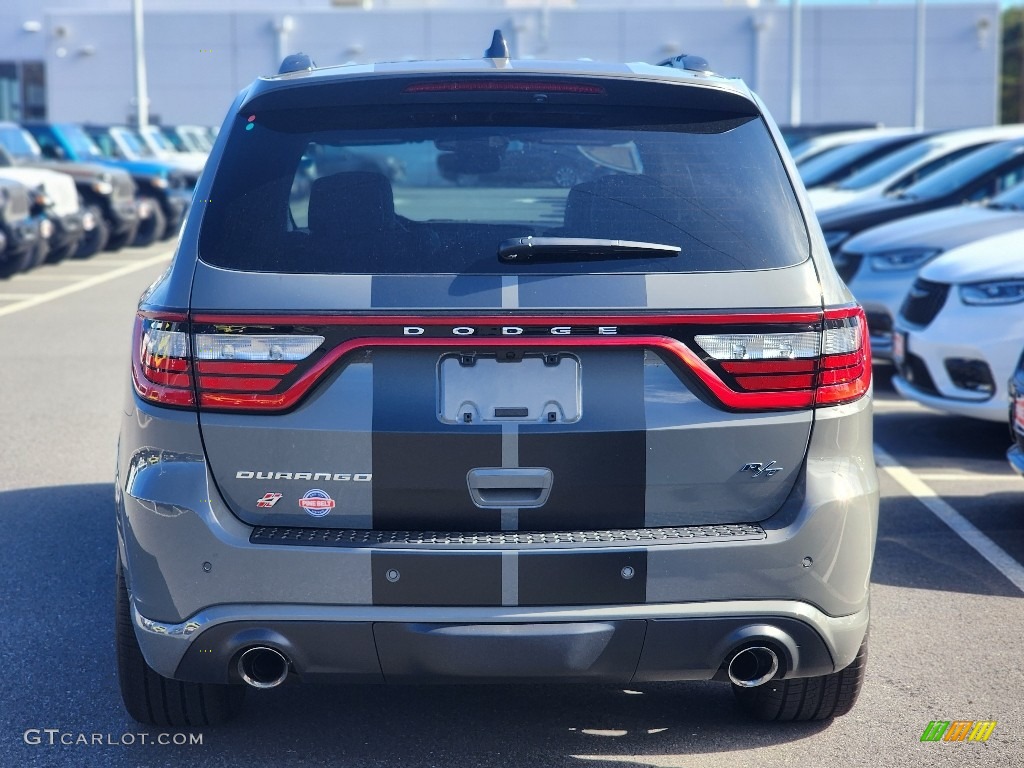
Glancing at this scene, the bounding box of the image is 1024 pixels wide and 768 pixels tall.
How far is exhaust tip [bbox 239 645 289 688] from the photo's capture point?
3389 millimetres

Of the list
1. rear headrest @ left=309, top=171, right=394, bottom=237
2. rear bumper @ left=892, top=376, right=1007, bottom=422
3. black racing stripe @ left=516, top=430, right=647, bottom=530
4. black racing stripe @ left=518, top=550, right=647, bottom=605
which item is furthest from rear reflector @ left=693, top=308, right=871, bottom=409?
rear bumper @ left=892, top=376, right=1007, bottom=422

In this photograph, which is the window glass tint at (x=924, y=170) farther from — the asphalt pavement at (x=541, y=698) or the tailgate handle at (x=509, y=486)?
the tailgate handle at (x=509, y=486)

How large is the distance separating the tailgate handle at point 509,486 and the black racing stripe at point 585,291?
Result: 1.23ft

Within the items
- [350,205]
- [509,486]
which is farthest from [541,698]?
[350,205]

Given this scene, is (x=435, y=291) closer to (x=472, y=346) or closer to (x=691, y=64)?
(x=472, y=346)

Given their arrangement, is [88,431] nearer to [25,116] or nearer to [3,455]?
[3,455]

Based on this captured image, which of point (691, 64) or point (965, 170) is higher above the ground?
point (691, 64)

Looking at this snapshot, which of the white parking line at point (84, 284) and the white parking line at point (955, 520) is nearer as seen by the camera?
the white parking line at point (955, 520)

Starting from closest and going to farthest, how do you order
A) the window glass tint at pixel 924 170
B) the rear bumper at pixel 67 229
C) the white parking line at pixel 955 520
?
the white parking line at pixel 955 520 → the window glass tint at pixel 924 170 → the rear bumper at pixel 67 229

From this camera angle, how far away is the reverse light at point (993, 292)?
7.61 meters

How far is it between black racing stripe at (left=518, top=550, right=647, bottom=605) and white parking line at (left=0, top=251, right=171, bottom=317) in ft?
38.7

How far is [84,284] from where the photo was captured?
55.7ft

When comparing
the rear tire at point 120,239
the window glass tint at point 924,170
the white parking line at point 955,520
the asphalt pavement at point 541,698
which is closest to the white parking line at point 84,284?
the rear tire at point 120,239

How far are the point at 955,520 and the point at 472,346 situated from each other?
12.3 feet
